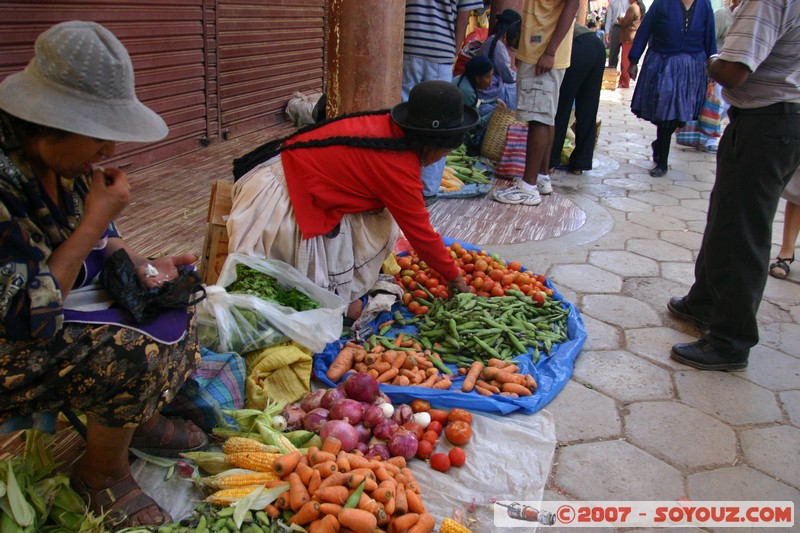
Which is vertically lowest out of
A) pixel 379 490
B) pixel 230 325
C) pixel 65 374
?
pixel 379 490

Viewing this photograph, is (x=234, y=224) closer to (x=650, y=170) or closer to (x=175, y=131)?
(x=175, y=131)

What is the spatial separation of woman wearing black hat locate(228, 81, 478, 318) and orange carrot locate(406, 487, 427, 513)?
149 cm

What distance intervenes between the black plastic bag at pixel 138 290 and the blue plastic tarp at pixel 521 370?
46.6 inches

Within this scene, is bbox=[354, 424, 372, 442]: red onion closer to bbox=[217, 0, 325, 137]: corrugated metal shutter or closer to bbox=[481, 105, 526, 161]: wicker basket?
bbox=[481, 105, 526, 161]: wicker basket

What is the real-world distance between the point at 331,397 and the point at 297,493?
0.67 meters

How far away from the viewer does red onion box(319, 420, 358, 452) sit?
8.82 feet

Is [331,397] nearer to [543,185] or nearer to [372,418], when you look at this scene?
[372,418]

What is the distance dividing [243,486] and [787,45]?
10.1ft

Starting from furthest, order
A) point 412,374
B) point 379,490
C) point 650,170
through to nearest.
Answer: point 650,170, point 412,374, point 379,490

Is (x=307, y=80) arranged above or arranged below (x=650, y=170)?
above

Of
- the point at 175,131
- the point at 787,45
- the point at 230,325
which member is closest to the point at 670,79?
the point at 787,45

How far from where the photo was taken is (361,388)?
9.72ft

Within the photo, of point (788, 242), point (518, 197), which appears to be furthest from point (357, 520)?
point (518, 197)

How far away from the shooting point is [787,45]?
3146mm
